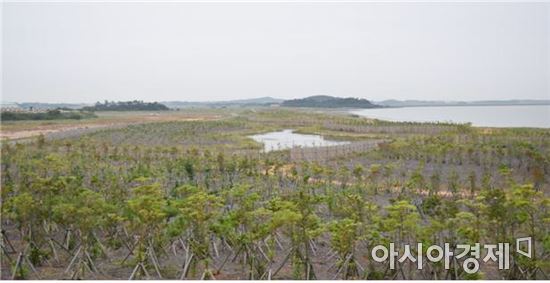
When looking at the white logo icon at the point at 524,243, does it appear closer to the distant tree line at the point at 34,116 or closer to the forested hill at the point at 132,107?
the distant tree line at the point at 34,116

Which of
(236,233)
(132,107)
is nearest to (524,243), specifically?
(236,233)

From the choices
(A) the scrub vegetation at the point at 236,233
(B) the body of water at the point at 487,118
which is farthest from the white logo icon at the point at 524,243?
(B) the body of water at the point at 487,118

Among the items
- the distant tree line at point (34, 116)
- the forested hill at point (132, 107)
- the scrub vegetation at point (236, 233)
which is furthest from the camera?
the forested hill at point (132, 107)

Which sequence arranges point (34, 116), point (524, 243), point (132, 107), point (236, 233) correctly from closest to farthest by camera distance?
point (524, 243) < point (236, 233) < point (34, 116) < point (132, 107)

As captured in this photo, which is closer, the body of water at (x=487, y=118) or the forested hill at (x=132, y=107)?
the body of water at (x=487, y=118)

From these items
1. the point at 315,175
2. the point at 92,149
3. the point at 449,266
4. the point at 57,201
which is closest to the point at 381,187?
the point at 315,175

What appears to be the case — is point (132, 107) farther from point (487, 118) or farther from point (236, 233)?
point (236, 233)

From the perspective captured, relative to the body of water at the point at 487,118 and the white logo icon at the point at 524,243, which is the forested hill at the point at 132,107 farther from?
the white logo icon at the point at 524,243

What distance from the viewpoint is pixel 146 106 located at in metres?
98.4

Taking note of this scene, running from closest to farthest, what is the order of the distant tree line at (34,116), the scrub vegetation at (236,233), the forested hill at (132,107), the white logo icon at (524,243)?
the scrub vegetation at (236,233), the white logo icon at (524,243), the distant tree line at (34,116), the forested hill at (132,107)

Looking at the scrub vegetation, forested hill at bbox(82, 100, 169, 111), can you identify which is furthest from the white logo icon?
forested hill at bbox(82, 100, 169, 111)

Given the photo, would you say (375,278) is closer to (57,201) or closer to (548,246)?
(548,246)

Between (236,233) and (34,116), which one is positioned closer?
(236,233)

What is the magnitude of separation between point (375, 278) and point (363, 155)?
13422 mm
